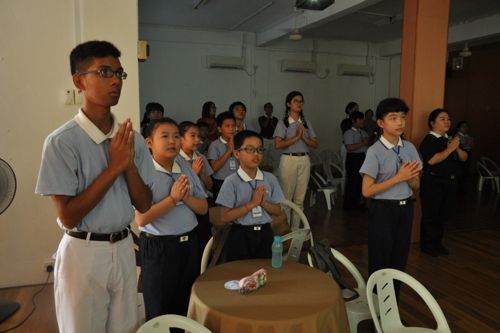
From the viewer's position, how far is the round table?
1.43 metres

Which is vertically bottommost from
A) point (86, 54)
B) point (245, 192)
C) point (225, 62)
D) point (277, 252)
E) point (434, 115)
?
point (277, 252)

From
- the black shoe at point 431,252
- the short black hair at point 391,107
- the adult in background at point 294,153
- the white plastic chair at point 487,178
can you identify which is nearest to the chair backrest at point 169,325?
the short black hair at point 391,107

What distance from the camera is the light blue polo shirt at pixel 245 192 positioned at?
7.68 ft

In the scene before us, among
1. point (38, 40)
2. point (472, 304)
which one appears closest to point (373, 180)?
point (472, 304)

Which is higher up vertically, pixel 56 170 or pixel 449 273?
pixel 56 170

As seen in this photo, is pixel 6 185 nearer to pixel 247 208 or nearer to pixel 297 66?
pixel 247 208

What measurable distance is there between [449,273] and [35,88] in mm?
3834

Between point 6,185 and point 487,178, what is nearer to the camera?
point 6,185

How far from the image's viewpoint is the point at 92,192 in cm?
134

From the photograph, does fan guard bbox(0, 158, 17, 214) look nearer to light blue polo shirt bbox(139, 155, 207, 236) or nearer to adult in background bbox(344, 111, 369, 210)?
light blue polo shirt bbox(139, 155, 207, 236)

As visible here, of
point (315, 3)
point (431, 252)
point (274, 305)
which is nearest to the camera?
point (274, 305)

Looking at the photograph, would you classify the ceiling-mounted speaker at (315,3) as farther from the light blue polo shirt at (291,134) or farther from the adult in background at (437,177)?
the adult in background at (437,177)

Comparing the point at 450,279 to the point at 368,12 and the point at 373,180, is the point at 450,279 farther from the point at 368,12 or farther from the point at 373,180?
the point at 368,12

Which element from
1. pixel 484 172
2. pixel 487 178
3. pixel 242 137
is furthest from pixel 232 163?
pixel 484 172
